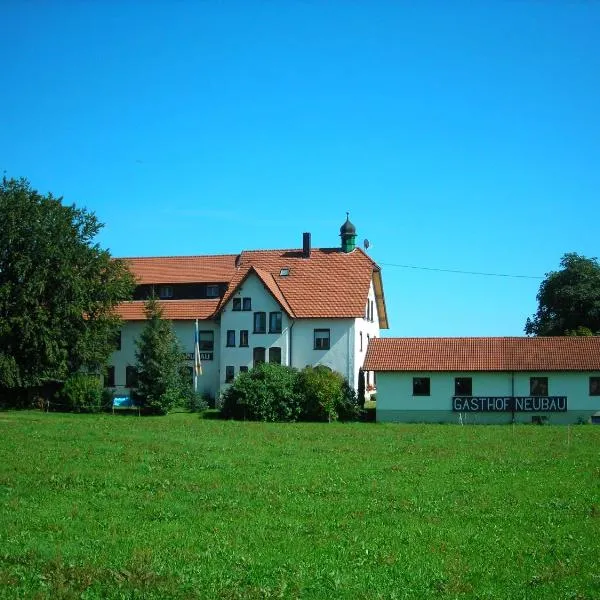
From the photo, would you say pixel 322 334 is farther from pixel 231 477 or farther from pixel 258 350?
pixel 231 477

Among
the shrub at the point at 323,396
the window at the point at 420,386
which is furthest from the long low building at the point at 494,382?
the shrub at the point at 323,396

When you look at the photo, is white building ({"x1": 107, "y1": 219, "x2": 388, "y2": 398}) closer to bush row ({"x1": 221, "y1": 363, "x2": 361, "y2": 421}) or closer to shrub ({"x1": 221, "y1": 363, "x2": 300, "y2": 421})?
bush row ({"x1": 221, "y1": 363, "x2": 361, "y2": 421})

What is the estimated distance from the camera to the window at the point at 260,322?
2248 inches

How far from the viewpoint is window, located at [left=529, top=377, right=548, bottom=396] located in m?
50.3

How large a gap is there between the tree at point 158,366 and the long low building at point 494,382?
11.8m

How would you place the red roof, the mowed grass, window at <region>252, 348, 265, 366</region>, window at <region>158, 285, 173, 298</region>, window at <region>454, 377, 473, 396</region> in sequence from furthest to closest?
window at <region>158, 285, 173, 298</region>, window at <region>252, 348, 265, 366</region>, the red roof, window at <region>454, 377, 473, 396</region>, the mowed grass

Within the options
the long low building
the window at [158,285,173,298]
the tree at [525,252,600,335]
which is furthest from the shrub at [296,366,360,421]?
the tree at [525,252,600,335]

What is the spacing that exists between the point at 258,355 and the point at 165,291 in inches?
394

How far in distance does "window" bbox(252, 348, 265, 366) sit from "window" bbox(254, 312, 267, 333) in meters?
1.25

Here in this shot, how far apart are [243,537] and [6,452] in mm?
14284

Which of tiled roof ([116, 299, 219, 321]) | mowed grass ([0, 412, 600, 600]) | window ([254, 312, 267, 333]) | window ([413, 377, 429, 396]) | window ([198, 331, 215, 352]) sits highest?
tiled roof ([116, 299, 219, 321])

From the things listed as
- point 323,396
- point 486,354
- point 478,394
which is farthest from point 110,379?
point 486,354

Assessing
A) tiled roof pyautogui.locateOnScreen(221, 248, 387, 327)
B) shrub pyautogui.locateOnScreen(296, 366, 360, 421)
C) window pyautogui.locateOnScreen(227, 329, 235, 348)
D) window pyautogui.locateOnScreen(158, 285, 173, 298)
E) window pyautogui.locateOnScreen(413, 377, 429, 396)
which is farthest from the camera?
window pyautogui.locateOnScreen(158, 285, 173, 298)

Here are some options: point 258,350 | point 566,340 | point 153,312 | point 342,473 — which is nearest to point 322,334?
point 258,350
